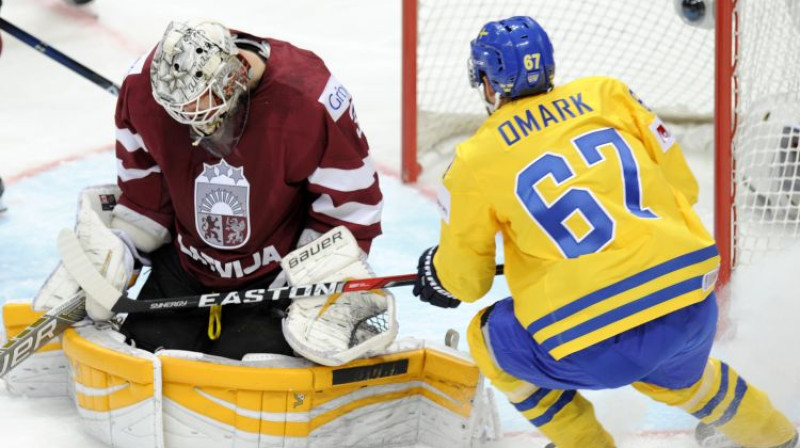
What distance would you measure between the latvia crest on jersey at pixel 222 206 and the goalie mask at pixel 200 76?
0.38ft

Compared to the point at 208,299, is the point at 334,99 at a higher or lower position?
higher

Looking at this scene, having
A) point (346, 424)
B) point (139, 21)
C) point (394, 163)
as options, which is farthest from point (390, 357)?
point (139, 21)

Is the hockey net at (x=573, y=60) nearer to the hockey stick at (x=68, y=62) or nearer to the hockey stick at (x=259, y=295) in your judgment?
the hockey stick at (x=68, y=62)

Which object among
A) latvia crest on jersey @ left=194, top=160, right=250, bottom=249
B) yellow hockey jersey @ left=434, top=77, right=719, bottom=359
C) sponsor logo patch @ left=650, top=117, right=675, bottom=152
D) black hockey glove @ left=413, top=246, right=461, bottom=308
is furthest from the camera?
latvia crest on jersey @ left=194, top=160, right=250, bottom=249

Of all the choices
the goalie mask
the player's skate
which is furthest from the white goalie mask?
the player's skate

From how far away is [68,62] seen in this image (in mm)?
4199

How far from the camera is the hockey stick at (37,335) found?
2.57 metres

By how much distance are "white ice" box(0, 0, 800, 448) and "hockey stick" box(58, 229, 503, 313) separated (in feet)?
1.01

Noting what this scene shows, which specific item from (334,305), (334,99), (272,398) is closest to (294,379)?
(272,398)

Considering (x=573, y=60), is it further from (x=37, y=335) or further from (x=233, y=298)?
(x=37, y=335)

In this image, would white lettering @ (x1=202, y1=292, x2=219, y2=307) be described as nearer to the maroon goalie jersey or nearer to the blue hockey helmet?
the maroon goalie jersey

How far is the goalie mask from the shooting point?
7.81ft

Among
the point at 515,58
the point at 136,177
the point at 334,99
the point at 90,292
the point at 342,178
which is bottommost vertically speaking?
the point at 90,292

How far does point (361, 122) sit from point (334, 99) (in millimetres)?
2039
